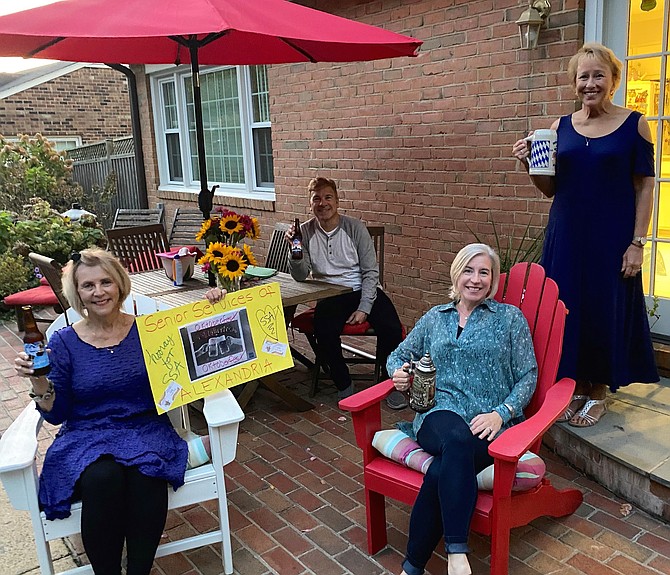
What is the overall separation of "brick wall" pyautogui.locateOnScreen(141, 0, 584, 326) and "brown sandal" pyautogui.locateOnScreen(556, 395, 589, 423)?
4.38ft

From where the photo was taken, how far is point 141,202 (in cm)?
929

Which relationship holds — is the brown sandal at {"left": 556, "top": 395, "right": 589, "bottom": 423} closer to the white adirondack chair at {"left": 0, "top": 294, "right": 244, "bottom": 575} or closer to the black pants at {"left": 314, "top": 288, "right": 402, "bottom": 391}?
the black pants at {"left": 314, "top": 288, "right": 402, "bottom": 391}

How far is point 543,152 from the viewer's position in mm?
2543

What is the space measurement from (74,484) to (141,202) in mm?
7753

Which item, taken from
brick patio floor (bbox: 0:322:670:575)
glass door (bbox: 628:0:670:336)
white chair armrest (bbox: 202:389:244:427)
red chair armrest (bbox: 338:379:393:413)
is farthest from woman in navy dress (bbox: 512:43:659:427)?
white chair armrest (bbox: 202:389:244:427)

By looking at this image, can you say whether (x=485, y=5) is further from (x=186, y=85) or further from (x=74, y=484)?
(x=186, y=85)

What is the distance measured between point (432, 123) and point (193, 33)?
2.53 metres

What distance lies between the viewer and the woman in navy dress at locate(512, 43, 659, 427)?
266 cm

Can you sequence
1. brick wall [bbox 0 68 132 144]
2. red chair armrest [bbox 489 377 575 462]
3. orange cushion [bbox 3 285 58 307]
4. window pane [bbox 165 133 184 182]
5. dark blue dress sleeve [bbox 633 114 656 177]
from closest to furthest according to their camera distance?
red chair armrest [bbox 489 377 575 462] → dark blue dress sleeve [bbox 633 114 656 177] → orange cushion [bbox 3 285 58 307] → window pane [bbox 165 133 184 182] → brick wall [bbox 0 68 132 144]

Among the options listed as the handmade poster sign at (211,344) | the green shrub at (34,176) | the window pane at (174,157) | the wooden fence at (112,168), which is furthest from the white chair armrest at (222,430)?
the green shrub at (34,176)

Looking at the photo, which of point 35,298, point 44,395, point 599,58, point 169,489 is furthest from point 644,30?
point 35,298

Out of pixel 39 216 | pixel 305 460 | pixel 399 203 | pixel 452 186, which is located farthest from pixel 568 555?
pixel 39 216

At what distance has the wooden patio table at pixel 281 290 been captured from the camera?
11.6 ft

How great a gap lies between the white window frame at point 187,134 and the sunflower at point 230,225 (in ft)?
10.9
